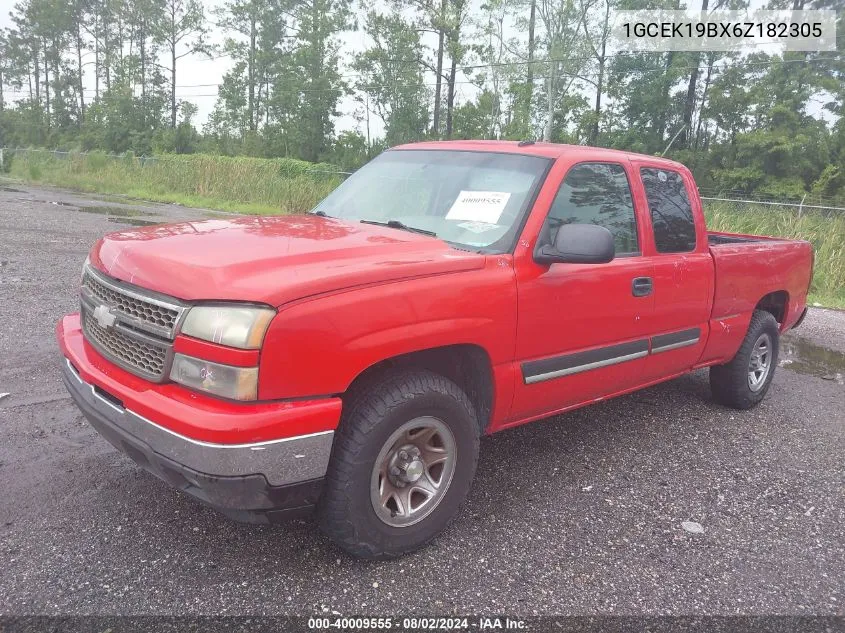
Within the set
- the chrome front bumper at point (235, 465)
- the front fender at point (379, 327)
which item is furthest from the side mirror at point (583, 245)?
the chrome front bumper at point (235, 465)

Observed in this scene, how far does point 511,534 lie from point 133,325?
1.94 meters

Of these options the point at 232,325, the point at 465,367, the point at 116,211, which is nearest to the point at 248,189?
the point at 116,211

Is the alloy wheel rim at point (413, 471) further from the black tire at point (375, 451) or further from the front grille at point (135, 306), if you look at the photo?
the front grille at point (135, 306)

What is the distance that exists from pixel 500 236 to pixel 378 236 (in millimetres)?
601

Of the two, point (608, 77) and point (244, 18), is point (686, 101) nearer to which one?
point (608, 77)

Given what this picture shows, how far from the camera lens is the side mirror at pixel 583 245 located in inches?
121

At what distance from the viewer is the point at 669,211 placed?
427cm

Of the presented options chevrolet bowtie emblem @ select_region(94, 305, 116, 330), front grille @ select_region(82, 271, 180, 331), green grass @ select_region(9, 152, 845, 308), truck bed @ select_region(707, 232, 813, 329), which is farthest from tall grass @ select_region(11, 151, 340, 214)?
chevrolet bowtie emblem @ select_region(94, 305, 116, 330)

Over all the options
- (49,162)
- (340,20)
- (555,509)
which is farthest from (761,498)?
(340,20)

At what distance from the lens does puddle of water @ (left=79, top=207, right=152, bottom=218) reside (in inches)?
650

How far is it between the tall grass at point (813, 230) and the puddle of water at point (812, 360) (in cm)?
333

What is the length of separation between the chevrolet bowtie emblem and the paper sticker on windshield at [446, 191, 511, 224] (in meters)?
1.68

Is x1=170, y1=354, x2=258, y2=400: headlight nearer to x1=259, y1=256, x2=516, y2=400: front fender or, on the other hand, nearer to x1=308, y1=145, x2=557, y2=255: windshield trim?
x1=259, y1=256, x2=516, y2=400: front fender

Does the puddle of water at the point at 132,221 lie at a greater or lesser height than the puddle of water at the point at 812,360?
greater
